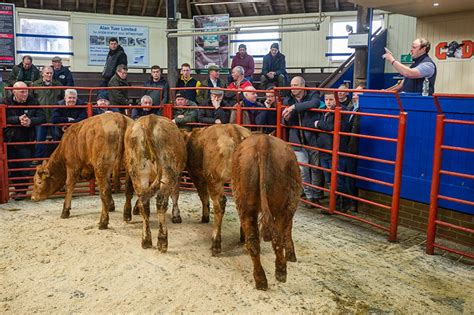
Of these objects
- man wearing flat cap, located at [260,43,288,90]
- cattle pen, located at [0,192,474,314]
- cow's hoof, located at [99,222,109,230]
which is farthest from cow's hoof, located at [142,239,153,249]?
man wearing flat cap, located at [260,43,288,90]

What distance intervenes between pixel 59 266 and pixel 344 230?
3.19 metres

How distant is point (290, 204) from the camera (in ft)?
12.4

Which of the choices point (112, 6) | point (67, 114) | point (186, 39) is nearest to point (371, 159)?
point (67, 114)

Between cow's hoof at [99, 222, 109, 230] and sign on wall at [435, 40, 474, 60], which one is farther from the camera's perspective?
sign on wall at [435, 40, 474, 60]

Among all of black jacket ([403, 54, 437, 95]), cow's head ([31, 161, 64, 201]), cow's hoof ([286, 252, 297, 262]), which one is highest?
black jacket ([403, 54, 437, 95])

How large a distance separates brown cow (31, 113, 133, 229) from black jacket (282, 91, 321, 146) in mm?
2316

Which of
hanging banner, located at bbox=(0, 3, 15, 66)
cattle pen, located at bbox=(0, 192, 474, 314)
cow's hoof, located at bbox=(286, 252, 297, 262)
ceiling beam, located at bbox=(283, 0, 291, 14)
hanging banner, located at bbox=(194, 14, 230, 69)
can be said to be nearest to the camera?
cattle pen, located at bbox=(0, 192, 474, 314)

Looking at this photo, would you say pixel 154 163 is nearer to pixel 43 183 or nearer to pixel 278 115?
pixel 43 183

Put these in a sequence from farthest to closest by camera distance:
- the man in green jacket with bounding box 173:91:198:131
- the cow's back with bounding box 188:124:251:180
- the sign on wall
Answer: the sign on wall → the man in green jacket with bounding box 173:91:198:131 → the cow's back with bounding box 188:124:251:180

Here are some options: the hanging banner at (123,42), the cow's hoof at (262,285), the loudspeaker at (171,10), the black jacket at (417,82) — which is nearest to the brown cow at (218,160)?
the cow's hoof at (262,285)

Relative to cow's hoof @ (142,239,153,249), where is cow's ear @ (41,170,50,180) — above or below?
above

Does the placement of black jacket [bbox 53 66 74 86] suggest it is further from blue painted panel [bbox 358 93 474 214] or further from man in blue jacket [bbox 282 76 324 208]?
blue painted panel [bbox 358 93 474 214]

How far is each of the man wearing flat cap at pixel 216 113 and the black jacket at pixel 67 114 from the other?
185 cm

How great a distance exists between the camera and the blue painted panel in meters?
5.09
